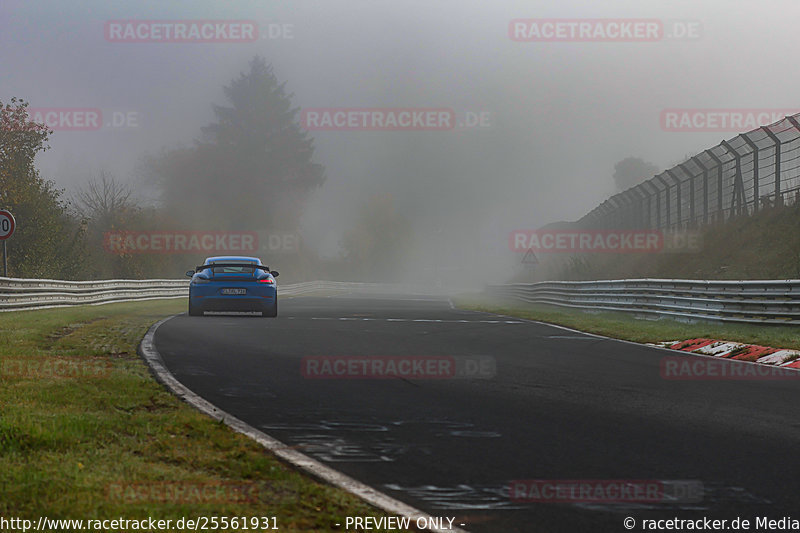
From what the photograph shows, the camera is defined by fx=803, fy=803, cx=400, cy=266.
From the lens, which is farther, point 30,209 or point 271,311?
point 30,209

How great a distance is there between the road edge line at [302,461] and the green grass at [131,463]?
8 centimetres

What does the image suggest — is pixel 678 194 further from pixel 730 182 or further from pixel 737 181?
pixel 737 181

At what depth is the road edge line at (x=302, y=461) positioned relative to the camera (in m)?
3.74

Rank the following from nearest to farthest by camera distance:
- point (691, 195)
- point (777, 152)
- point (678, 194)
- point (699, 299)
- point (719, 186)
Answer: point (699, 299) → point (777, 152) → point (719, 186) → point (691, 195) → point (678, 194)

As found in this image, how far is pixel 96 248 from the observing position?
4391 centimetres

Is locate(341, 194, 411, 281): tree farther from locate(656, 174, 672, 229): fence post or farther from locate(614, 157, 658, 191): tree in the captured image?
locate(656, 174, 672, 229): fence post

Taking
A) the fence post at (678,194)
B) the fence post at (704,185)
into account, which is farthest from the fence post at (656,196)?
the fence post at (704,185)

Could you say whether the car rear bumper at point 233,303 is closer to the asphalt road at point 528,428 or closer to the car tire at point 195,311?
the car tire at point 195,311

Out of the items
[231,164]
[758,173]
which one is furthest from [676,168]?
[231,164]

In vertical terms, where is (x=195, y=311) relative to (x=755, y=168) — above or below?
below

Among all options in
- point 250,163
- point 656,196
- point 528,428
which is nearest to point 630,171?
point 250,163

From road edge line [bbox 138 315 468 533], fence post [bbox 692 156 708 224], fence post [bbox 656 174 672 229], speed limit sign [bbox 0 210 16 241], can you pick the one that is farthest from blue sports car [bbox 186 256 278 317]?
fence post [bbox 656 174 672 229]

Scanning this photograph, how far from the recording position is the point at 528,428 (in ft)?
18.8

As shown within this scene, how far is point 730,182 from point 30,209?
2585 centimetres
